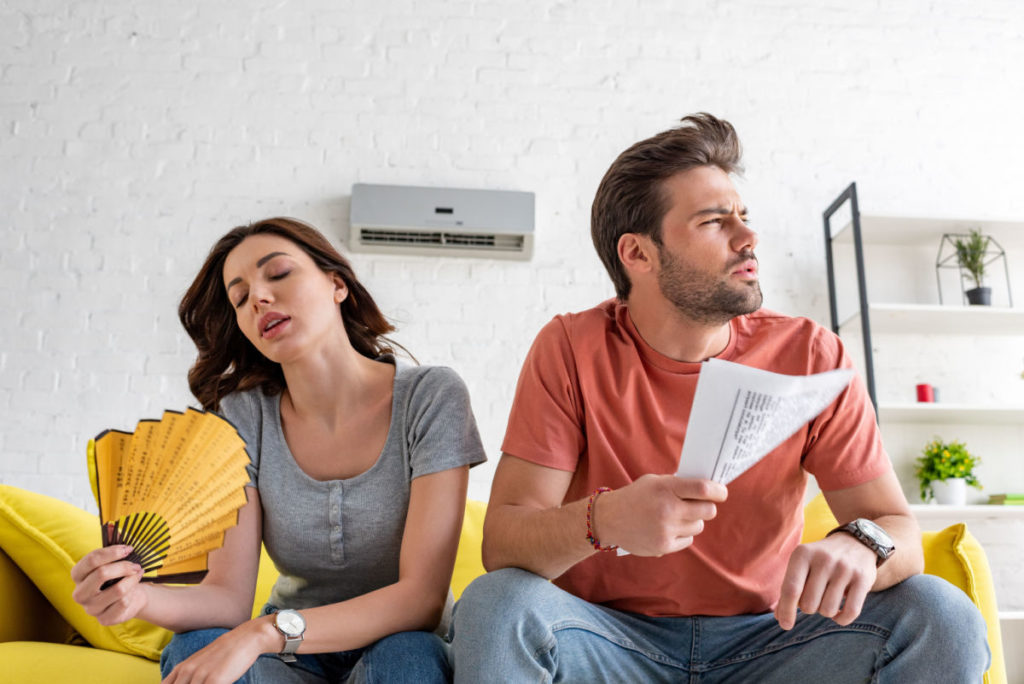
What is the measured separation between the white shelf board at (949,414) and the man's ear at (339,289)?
2.45m

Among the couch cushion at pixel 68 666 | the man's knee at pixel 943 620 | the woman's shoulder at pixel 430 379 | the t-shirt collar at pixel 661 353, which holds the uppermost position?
the t-shirt collar at pixel 661 353

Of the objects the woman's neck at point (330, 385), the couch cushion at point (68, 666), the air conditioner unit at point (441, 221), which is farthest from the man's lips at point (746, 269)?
the air conditioner unit at point (441, 221)

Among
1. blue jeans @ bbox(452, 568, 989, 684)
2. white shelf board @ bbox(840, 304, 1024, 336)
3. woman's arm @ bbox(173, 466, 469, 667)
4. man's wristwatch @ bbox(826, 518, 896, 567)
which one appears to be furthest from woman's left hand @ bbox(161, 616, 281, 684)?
white shelf board @ bbox(840, 304, 1024, 336)

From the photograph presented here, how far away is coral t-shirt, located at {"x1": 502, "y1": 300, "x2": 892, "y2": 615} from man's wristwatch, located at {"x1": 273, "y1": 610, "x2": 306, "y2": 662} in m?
0.43

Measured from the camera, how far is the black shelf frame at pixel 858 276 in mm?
3605

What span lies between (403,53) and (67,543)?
2670 mm

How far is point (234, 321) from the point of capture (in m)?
1.93

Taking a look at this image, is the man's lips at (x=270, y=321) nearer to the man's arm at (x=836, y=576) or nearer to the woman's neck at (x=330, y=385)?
the woman's neck at (x=330, y=385)

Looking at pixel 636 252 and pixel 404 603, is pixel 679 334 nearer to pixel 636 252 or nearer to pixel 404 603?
pixel 636 252

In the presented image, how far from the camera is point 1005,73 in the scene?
417 cm

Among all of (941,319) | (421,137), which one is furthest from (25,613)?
(941,319)

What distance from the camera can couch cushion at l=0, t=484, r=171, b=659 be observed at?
1805 mm

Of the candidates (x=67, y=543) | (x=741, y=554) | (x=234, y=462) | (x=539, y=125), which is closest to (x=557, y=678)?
(x=741, y=554)

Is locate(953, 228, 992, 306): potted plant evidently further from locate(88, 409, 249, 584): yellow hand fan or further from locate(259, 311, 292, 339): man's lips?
locate(88, 409, 249, 584): yellow hand fan
